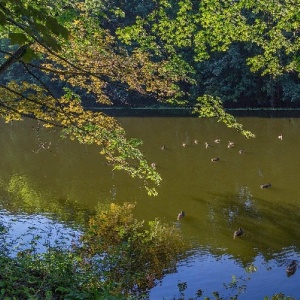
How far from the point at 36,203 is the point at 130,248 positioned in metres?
5.04

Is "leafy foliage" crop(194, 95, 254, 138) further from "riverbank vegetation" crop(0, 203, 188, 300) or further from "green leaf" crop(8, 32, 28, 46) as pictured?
"green leaf" crop(8, 32, 28, 46)

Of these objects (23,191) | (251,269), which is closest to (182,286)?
(251,269)

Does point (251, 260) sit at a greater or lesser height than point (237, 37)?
lesser

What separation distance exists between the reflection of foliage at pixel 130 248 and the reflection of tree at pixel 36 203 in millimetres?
841

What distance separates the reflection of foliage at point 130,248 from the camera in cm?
877

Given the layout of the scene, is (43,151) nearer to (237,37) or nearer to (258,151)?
(258,151)

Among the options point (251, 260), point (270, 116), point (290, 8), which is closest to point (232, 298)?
point (251, 260)

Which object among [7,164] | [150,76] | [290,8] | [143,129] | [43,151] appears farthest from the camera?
[143,129]

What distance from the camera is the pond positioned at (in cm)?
917

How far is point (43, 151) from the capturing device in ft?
70.9

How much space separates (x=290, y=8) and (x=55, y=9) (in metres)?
3.74

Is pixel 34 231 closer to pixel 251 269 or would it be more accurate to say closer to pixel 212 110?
pixel 251 269

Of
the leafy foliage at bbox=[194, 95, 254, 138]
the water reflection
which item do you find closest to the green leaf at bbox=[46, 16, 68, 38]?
the leafy foliage at bbox=[194, 95, 254, 138]

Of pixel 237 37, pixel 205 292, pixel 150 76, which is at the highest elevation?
pixel 237 37
